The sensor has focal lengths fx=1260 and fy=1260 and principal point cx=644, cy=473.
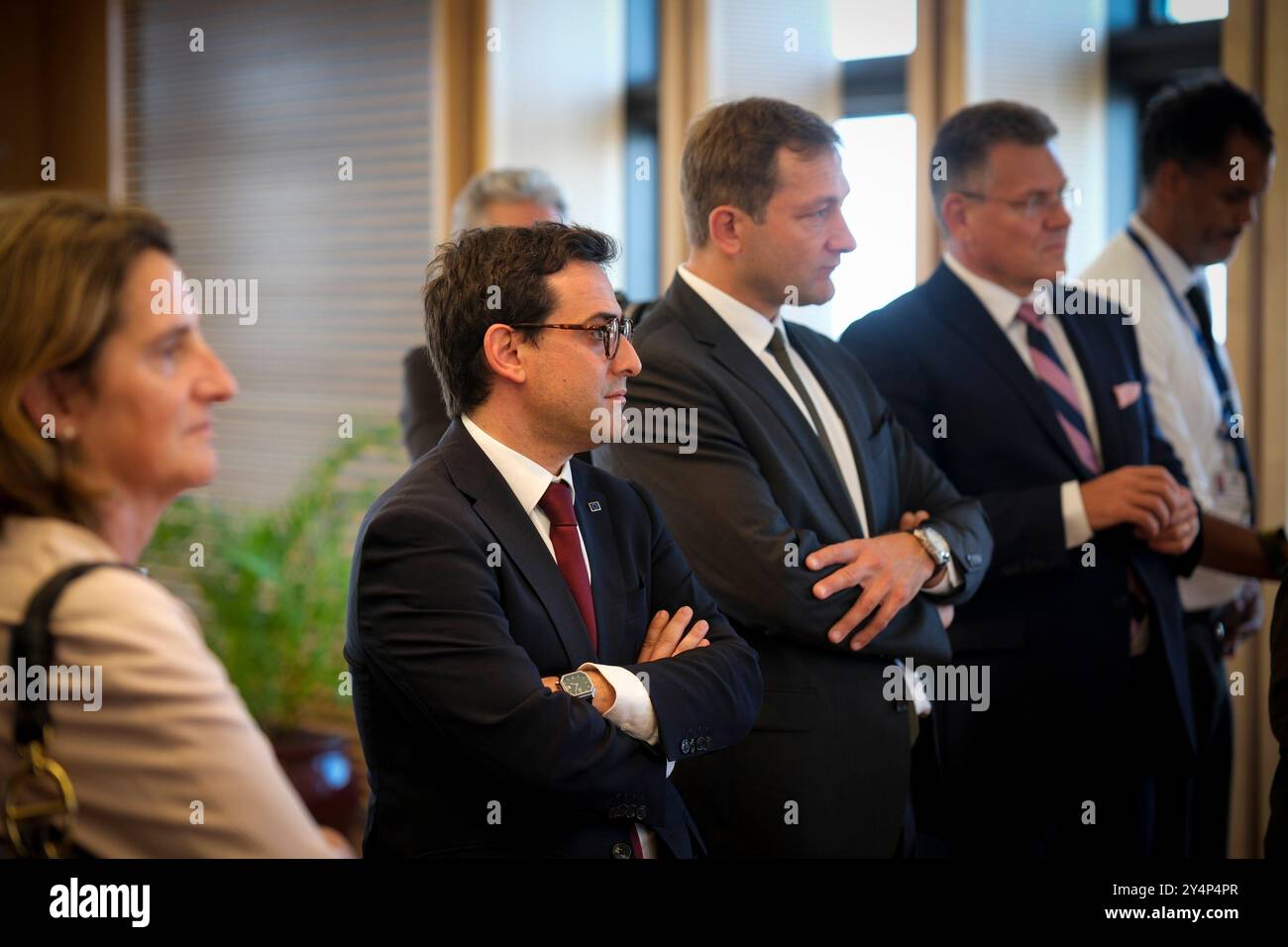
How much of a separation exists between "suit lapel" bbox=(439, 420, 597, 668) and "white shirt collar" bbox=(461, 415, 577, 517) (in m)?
0.03

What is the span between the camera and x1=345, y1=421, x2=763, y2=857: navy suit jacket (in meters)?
1.71

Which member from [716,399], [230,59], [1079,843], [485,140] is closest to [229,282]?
[230,59]

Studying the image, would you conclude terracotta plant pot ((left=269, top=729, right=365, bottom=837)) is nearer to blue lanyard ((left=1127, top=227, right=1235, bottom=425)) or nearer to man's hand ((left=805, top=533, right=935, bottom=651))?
man's hand ((left=805, top=533, right=935, bottom=651))

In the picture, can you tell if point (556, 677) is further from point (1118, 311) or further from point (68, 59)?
point (68, 59)

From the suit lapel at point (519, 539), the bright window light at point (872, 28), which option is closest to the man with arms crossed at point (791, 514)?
the suit lapel at point (519, 539)

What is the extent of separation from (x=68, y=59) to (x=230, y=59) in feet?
2.82

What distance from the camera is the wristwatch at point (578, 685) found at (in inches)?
70.1

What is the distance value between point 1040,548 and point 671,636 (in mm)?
1093

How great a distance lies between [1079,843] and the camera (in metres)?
2.90

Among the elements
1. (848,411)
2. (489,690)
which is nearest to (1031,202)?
(848,411)

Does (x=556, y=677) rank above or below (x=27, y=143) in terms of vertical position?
below

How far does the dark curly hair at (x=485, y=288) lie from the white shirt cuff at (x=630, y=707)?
0.47m

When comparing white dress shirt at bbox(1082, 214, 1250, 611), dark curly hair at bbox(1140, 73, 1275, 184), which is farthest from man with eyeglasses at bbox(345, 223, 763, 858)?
dark curly hair at bbox(1140, 73, 1275, 184)

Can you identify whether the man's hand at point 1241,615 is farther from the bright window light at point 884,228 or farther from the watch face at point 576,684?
the watch face at point 576,684
